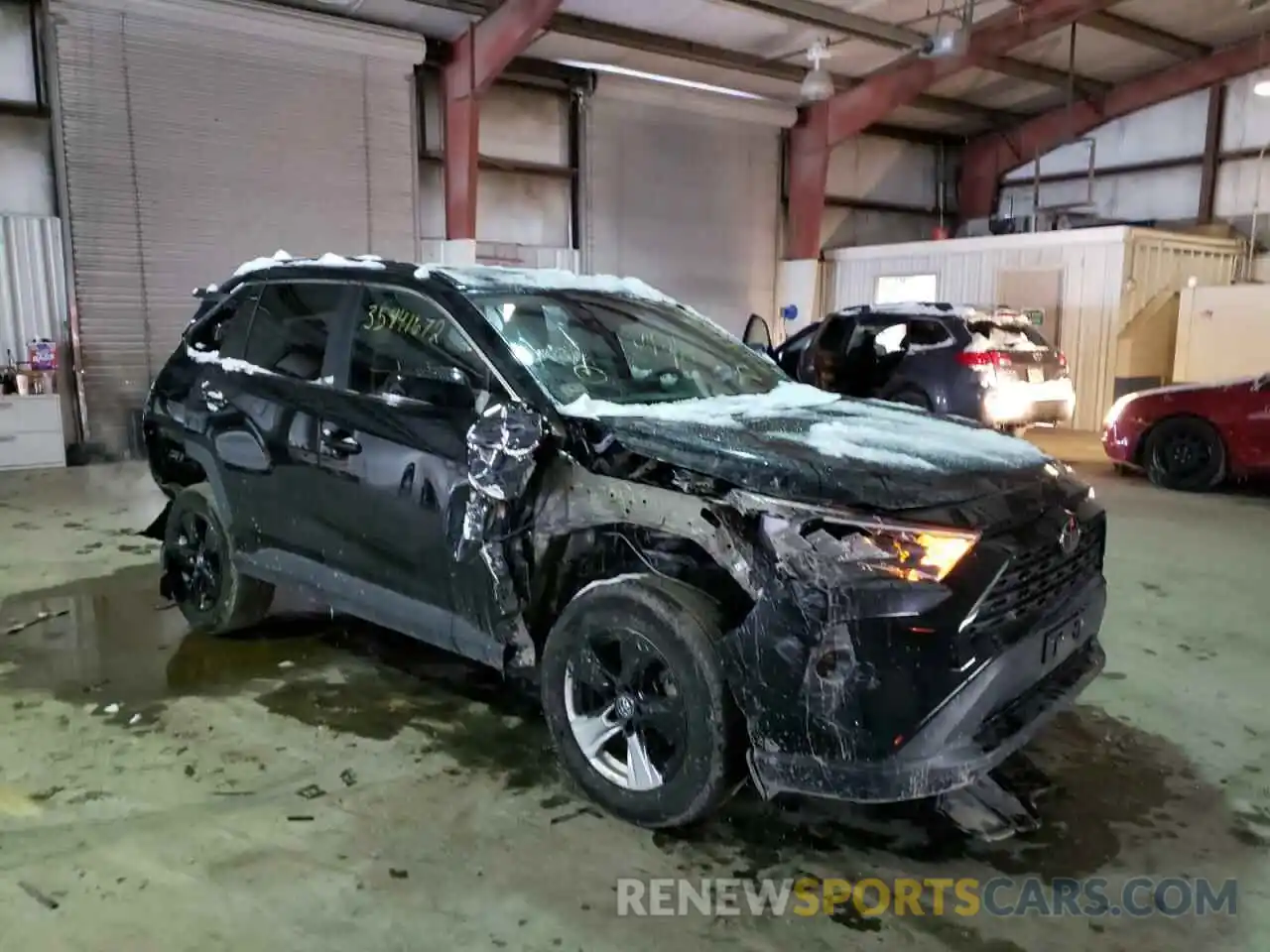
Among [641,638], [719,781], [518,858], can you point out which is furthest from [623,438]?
[518,858]

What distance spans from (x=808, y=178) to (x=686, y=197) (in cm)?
211

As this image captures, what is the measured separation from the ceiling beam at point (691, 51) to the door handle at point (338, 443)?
358 inches

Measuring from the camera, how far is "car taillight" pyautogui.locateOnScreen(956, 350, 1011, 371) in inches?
354

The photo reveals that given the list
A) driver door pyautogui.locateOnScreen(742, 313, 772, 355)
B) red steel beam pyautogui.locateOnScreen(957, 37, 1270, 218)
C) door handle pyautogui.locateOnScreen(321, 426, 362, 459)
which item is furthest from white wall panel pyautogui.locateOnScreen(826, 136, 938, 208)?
door handle pyautogui.locateOnScreen(321, 426, 362, 459)

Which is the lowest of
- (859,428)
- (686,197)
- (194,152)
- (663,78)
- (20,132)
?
(859,428)

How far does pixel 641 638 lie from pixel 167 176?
9195 mm

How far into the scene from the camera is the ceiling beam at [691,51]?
11.4 metres

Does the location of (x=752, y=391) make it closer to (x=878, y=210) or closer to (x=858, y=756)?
(x=858, y=756)

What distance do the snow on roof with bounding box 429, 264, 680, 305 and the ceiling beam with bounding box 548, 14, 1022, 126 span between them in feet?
27.5

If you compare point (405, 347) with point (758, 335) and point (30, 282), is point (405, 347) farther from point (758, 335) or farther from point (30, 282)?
point (30, 282)

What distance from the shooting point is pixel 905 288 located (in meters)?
14.7

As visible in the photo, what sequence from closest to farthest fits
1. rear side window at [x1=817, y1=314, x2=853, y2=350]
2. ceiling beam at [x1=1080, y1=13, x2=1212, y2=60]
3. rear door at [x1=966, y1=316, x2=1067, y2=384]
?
rear door at [x1=966, y1=316, x2=1067, y2=384]
rear side window at [x1=817, y1=314, x2=853, y2=350]
ceiling beam at [x1=1080, y1=13, x2=1212, y2=60]

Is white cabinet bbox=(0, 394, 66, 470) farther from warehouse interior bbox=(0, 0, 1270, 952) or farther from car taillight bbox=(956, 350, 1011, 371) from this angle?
car taillight bbox=(956, 350, 1011, 371)

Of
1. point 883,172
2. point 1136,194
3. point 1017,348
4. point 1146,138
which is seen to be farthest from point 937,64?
point 1017,348
